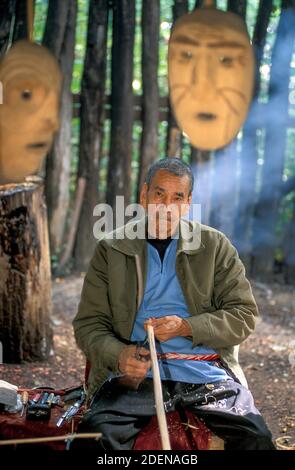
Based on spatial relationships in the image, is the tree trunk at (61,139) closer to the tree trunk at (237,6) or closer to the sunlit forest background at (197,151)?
the sunlit forest background at (197,151)

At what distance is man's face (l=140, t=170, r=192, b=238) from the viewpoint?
311 cm

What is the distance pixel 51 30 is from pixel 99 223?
1824 millimetres

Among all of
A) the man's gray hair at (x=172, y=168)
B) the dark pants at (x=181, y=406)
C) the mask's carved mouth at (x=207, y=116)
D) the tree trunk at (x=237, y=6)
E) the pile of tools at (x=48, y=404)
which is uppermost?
the tree trunk at (x=237, y=6)

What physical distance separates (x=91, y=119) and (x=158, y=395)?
14.1ft

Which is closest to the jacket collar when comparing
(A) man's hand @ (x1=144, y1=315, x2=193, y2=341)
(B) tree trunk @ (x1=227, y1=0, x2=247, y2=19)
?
(A) man's hand @ (x1=144, y1=315, x2=193, y2=341)

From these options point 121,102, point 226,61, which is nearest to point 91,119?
point 121,102

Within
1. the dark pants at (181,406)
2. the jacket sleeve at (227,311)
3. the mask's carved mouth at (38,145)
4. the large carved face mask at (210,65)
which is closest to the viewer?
the dark pants at (181,406)

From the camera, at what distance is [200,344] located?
10.1ft

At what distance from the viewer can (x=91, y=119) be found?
6582 mm

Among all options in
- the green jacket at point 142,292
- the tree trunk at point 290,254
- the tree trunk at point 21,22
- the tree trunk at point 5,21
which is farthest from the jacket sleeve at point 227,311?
the tree trunk at point 290,254

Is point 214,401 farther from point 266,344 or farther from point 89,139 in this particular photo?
point 89,139

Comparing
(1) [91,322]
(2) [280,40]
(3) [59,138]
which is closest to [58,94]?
(3) [59,138]

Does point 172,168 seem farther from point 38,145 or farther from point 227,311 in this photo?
point 38,145

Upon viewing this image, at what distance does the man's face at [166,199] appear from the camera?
311 cm
